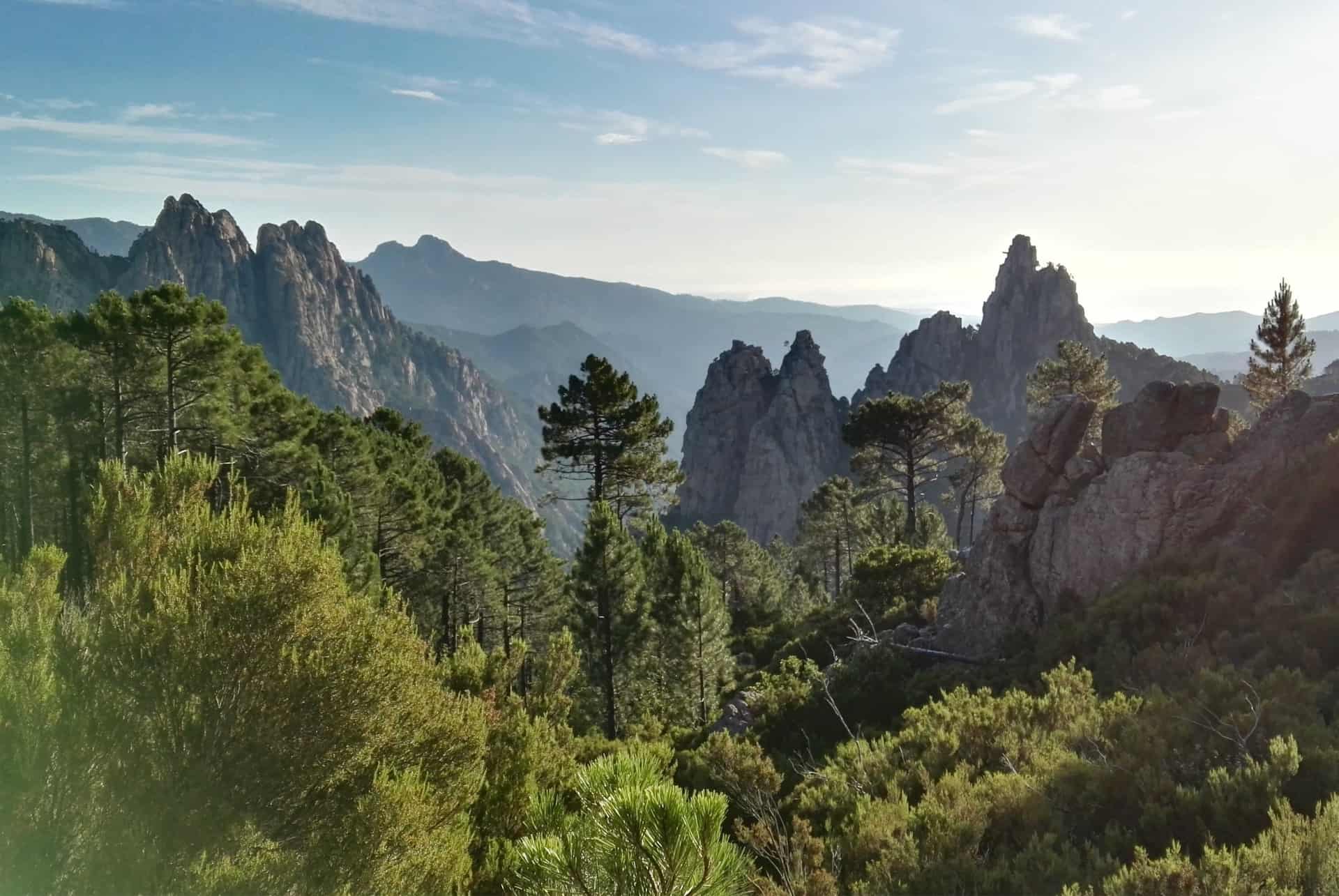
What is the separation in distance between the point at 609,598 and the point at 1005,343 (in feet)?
436

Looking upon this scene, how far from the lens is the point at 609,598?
74.9 feet

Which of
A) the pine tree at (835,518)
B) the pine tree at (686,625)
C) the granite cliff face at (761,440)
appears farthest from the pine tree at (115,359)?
the granite cliff face at (761,440)

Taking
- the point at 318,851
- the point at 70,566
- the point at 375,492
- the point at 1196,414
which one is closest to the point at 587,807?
the point at 318,851

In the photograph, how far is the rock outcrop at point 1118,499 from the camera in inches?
583

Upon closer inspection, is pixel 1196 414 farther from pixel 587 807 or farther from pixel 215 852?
pixel 215 852

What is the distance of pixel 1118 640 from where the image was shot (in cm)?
1212

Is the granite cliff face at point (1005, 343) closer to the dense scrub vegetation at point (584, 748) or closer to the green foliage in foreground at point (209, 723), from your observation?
the dense scrub vegetation at point (584, 748)

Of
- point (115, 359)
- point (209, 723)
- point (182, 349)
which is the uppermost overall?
point (182, 349)

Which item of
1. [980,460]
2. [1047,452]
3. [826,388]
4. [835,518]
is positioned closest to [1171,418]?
[1047,452]

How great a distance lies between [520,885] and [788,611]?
3778 cm

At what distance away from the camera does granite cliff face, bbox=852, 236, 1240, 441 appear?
130375 mm

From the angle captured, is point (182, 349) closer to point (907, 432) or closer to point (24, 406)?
point (24, 406)

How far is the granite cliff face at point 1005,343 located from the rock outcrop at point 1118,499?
110 meters

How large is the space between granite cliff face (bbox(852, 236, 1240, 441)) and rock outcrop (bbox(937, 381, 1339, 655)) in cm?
11026
